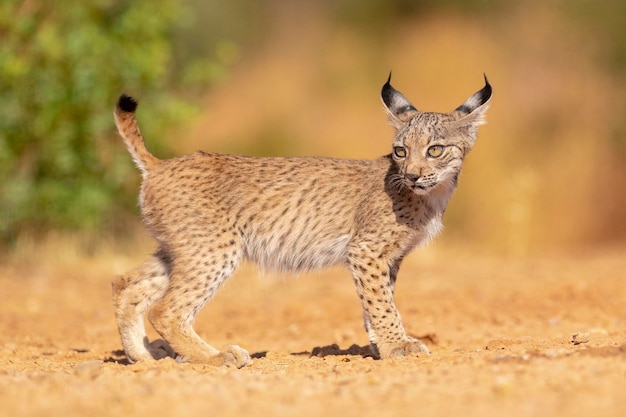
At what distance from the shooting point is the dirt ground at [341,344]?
457cm

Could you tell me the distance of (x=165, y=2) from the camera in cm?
1325

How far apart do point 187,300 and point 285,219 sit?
112 centimetres

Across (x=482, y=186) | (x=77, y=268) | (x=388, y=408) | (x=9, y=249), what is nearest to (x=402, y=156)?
(x=388, y=408)

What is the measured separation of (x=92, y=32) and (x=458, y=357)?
8.25 meters

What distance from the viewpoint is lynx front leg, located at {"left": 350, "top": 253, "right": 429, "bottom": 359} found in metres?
6.98

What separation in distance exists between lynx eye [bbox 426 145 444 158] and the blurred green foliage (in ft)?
20.4

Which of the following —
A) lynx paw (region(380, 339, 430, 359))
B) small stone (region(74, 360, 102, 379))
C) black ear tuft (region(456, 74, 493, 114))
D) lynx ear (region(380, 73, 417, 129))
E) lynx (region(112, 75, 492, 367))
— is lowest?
lynx paw (region(380, 339, 430, 359))

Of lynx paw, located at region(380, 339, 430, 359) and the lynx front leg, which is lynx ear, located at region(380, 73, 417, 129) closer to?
the lynx front leg

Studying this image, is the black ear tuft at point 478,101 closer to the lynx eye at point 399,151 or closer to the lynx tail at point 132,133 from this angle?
the lynx eye at point 399,151

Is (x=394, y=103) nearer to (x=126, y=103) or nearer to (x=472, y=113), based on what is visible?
(x=472, y=113)

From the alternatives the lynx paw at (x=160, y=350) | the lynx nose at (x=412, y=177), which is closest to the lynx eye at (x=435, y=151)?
the lynx nose at (x=412, y=177)

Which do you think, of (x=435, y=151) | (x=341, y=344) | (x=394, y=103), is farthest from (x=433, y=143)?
(x=341, y=344)

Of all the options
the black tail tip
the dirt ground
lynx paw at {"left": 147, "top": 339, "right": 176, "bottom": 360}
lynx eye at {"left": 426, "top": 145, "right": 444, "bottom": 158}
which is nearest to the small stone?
the dirt ground

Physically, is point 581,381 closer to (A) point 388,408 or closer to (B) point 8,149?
(A) point 388,408
